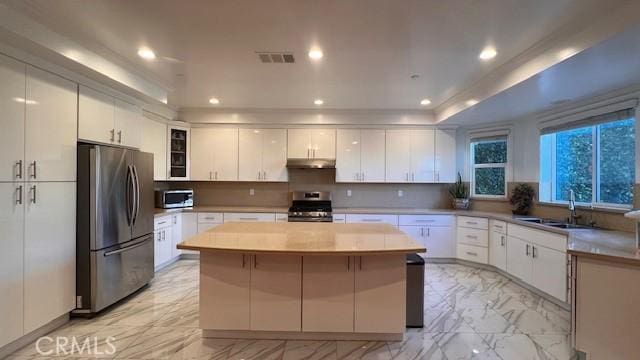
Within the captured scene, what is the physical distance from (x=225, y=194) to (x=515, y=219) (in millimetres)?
4504

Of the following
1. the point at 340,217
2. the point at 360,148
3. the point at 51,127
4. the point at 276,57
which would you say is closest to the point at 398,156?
the point at 360,148

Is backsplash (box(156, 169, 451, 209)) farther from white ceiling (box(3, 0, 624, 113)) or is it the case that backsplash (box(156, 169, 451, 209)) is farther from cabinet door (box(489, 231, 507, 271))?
white ceiling (box(3, 0, 624, 113))

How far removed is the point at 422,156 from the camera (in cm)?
526

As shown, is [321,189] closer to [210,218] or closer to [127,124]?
[210,218]

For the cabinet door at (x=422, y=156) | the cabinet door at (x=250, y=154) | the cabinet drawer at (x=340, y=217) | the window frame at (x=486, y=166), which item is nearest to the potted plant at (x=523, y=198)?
the window frame at (x=486, y=166)

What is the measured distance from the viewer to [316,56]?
9.46 feet

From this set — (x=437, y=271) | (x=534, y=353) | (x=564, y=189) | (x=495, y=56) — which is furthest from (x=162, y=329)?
(x=564, y=189)

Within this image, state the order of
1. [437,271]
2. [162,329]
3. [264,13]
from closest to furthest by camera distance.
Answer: [264,13], [162,329], [437,271]

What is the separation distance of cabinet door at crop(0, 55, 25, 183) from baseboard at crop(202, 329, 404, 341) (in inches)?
76.5

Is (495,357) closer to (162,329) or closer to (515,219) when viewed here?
(515,219)

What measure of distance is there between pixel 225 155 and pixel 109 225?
2410 millimetres

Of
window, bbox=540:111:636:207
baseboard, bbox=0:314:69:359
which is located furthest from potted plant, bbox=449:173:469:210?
baseboard, bbox=0:314:69:359

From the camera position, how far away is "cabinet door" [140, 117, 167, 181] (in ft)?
14.6

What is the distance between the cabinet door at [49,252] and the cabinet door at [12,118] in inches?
8.0
